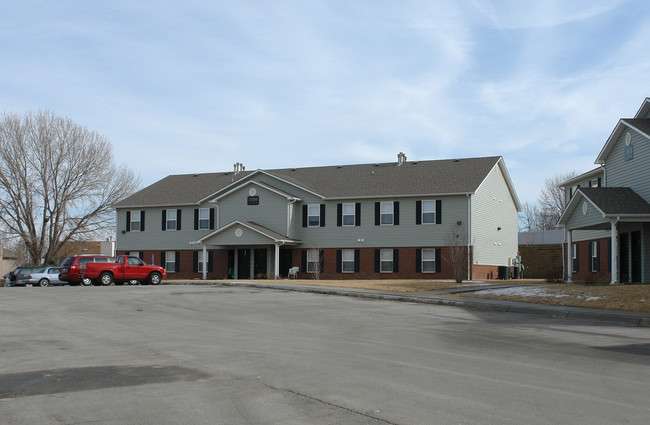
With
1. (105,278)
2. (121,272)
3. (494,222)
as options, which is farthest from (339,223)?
(105,278)

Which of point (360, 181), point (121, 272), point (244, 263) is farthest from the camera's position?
point (244, 263)

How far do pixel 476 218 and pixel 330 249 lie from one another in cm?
930

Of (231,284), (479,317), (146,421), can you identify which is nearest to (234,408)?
(146,421)

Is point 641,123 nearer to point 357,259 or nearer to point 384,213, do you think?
point 384,213

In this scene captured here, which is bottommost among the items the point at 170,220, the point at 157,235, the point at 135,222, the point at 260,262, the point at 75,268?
the point at 75,268

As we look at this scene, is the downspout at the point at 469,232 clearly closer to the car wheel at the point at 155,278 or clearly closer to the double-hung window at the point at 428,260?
the double-hung window at the point at 428,260

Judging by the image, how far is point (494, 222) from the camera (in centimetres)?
4269

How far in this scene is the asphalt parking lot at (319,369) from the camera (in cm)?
704

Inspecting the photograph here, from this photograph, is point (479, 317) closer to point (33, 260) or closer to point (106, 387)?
point (106, 387)

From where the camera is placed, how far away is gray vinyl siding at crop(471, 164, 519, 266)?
3991cm

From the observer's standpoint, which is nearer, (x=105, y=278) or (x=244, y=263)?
(x=105, y=278)

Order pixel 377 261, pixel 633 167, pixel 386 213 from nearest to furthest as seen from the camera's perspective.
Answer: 1. pixel 633 167
2. pixel 377 261
3. pixel 386 213

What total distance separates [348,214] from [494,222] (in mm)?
9631

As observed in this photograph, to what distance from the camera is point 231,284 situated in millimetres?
32344
